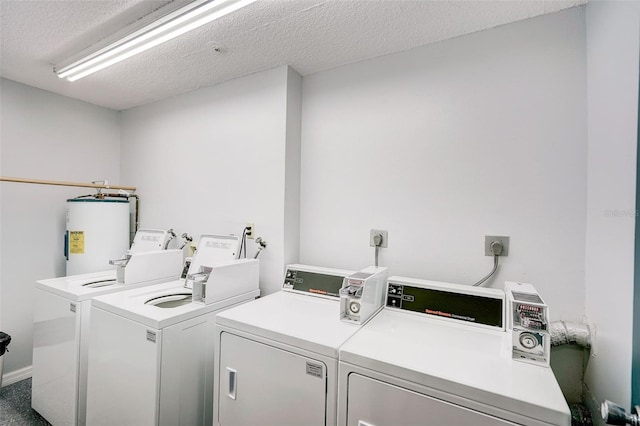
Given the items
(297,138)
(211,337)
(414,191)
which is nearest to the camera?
(211,337)

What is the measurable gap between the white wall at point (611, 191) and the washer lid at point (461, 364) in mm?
336

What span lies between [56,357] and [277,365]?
1.73 metres

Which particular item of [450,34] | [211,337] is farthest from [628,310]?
[211,337]

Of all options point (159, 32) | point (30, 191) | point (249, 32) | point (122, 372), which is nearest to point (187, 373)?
point (122, 372)

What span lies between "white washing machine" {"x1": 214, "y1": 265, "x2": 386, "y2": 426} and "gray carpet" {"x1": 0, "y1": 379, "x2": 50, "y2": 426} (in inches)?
68.2

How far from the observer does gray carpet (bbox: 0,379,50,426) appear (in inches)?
79.3

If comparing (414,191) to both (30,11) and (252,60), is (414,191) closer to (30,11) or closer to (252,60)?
(252,60)

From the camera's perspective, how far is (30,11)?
5.21 ft

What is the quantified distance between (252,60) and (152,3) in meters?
0.68

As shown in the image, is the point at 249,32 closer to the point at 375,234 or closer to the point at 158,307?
the point at 375,234

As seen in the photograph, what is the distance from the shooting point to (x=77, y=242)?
8.04 feet

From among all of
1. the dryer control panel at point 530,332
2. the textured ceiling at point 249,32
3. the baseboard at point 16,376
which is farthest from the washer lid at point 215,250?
the baseboard at point 16,376

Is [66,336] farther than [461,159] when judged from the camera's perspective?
Yes

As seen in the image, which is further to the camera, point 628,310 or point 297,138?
point 297,138
